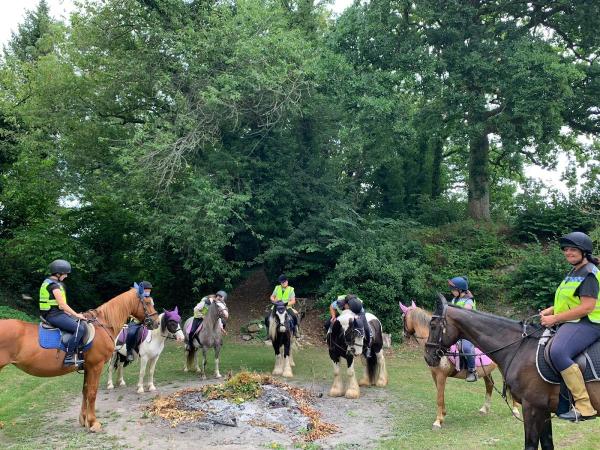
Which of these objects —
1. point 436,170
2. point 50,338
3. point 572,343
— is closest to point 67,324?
point 50,338

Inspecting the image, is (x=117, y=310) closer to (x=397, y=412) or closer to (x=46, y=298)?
(x=46, y=298)

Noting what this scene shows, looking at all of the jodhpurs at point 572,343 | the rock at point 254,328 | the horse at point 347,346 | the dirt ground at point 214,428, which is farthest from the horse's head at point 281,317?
the jodhpurs at point 572,343

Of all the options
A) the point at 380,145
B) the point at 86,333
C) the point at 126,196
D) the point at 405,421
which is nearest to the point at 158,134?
the point at 126,196

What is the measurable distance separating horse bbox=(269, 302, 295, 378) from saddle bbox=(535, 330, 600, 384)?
7908 mm

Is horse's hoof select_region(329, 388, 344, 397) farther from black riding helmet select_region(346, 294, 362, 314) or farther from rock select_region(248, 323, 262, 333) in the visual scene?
rock select_region(248, 323, 262, 333)

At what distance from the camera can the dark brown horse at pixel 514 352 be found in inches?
225

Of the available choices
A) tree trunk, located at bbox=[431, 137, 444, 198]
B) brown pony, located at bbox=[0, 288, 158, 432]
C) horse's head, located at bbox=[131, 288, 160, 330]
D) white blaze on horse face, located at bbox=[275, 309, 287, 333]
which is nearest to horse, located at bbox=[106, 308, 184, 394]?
brown pony, located at bbox=[0, 288, 158, 432]

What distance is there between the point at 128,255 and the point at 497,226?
16.9 metres

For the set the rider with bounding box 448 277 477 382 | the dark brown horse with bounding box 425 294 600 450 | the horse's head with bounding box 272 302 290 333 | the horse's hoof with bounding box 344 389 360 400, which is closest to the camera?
the dark brown horse with bounding box 425 294 600 450

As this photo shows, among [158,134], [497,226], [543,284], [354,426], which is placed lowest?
[354,426]

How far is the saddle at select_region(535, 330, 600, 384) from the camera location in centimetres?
535

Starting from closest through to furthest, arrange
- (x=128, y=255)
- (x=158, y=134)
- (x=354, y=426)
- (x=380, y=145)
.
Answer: (x=354, y=426) < (x=158, y=134) < (x=380, y=145) < (x=128, y=255)

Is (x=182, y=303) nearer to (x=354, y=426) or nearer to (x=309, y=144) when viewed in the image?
(x=309, y=144)

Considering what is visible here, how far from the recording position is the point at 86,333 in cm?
809
